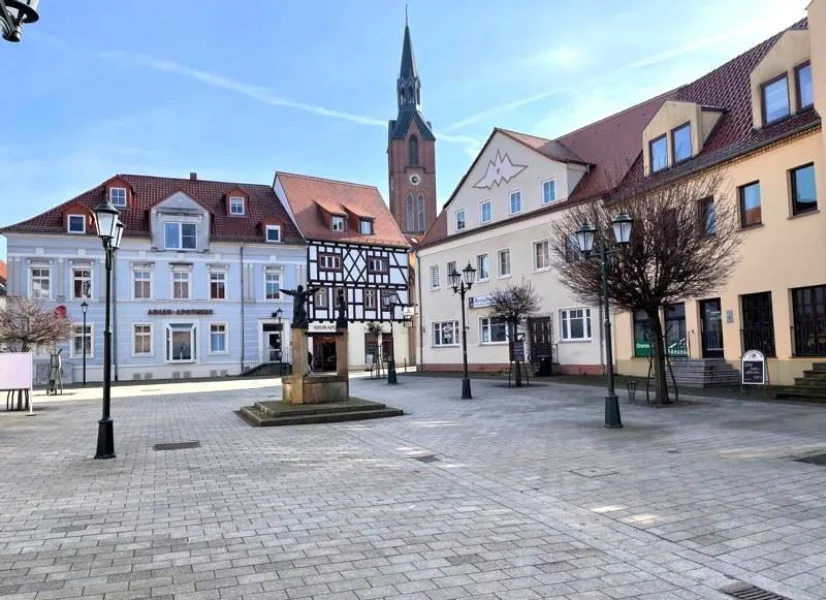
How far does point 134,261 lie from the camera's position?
39938 millimetres

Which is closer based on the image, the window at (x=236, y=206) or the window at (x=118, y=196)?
the window at (x=118, y=196)

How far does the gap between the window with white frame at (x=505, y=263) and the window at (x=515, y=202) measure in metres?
2.02

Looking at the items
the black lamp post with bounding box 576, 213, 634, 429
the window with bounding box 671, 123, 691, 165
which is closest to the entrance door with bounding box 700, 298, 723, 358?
the window with bounding box 671, 123, 691, 165

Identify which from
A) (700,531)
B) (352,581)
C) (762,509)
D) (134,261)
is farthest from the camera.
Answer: (134,261)

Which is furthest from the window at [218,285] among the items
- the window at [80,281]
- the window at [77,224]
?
the window at [77,224]

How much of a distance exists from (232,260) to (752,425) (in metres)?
35.7

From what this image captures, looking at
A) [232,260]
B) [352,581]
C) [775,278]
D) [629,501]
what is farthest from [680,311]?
[232,260]

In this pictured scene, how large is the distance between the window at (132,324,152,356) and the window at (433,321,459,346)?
1758 cm

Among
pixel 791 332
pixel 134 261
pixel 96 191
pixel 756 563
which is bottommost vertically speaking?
pixel 756 563

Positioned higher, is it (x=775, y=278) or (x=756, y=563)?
(x=775, y=278)

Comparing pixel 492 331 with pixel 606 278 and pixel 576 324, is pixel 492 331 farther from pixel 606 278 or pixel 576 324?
pixel 606 278

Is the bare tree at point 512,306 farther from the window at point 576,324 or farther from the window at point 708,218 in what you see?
the window at point 708,218

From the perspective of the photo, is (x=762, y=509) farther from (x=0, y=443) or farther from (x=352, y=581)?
(x=0, y=443)

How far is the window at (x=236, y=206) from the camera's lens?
44.2 m
